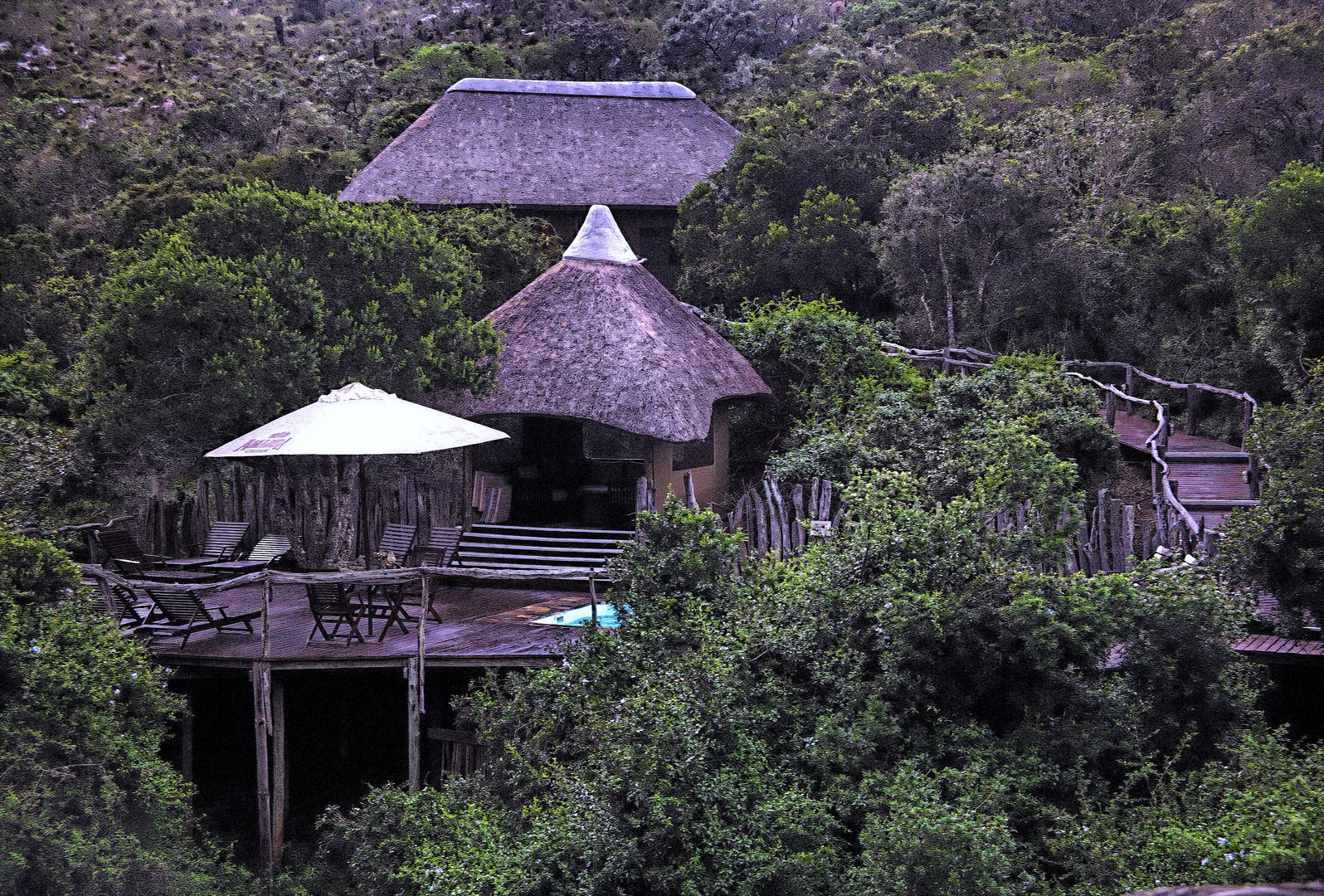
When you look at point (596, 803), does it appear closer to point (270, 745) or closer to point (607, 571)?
point (607, 571)

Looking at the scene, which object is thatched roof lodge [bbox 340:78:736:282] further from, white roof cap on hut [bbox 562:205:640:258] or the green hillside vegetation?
white roof cap on hut [bbox 562:205:640:258]

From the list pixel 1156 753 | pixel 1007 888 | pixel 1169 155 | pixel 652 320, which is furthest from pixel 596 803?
pixel 1169 155

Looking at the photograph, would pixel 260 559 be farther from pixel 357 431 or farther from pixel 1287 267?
pixel 1287 267

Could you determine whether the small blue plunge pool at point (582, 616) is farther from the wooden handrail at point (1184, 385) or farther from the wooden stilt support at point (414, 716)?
the wooden handrail at point (1184, 385)

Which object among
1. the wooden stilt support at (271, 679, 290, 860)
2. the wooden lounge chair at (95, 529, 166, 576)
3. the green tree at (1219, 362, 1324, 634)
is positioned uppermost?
the green tree at (1219, 362, 1324, 634)

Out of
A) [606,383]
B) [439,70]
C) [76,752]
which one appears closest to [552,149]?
[606,383]

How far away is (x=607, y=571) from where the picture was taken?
10539 mm

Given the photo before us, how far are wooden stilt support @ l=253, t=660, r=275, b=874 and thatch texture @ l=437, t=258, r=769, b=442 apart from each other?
6.00 metres

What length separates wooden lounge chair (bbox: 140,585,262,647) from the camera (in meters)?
10.2

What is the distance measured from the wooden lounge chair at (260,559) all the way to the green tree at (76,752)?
2.59m

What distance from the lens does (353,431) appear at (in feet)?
36.7

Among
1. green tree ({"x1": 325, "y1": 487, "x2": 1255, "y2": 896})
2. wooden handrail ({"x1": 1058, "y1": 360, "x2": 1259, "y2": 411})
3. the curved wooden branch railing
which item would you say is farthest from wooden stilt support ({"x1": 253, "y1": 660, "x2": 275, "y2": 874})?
wooden handrail ({"x1": 1058, "y1": 360, "x2": 1259, "y2": 411})

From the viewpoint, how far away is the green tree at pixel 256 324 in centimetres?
1290

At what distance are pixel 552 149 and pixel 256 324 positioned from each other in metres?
16.8
